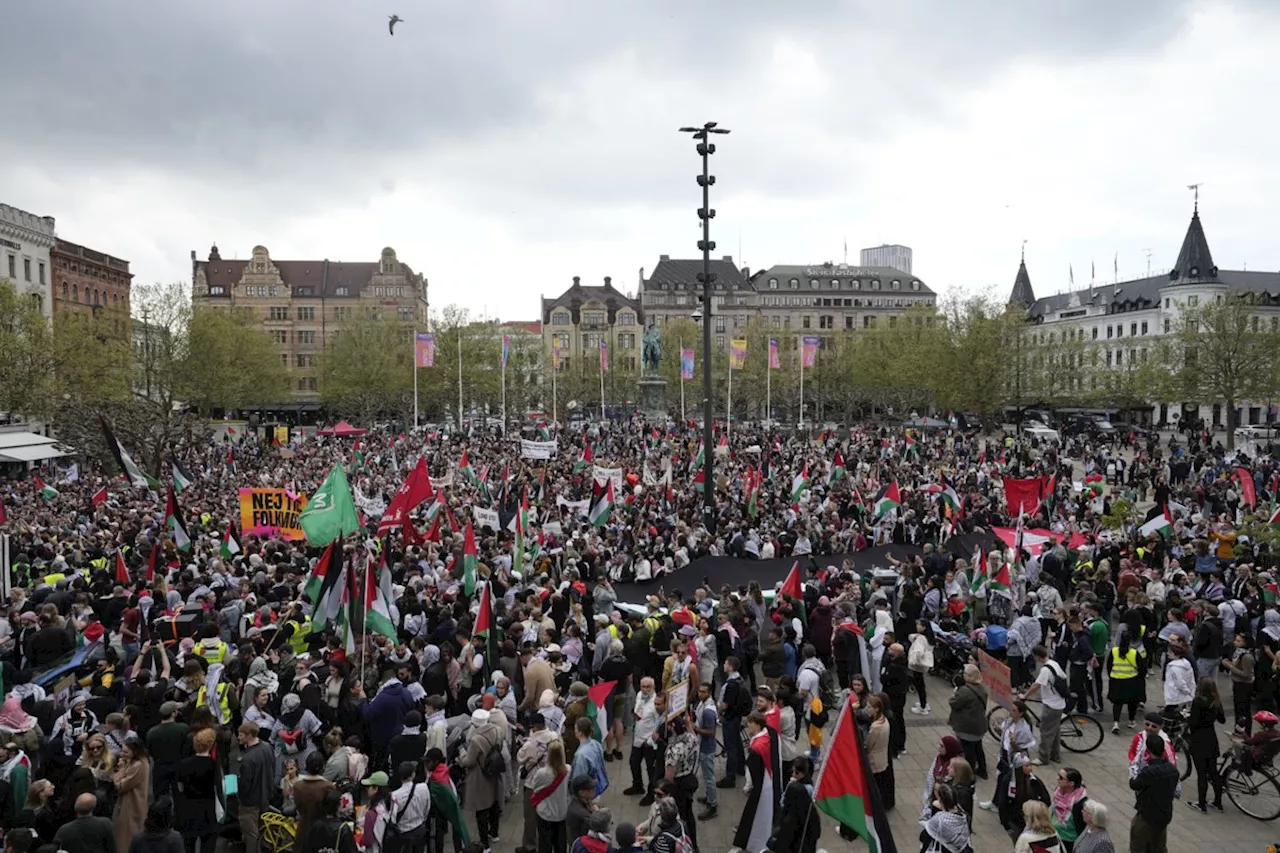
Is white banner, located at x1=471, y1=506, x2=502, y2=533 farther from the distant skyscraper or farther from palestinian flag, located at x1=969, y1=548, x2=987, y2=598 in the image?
the distant skyscraper

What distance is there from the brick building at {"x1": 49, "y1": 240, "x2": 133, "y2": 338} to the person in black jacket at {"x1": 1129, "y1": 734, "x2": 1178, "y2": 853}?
63.6 meters

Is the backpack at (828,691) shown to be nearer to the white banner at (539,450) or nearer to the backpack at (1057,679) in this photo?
the backpack at (1057,679)

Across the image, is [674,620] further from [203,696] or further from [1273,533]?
[1273,533]

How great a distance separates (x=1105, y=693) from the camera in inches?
527

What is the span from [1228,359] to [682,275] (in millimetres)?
67880

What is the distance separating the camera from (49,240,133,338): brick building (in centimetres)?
6456

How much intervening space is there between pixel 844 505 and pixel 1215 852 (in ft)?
50.0

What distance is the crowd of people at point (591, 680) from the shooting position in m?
7.83

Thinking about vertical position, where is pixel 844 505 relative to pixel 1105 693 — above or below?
above

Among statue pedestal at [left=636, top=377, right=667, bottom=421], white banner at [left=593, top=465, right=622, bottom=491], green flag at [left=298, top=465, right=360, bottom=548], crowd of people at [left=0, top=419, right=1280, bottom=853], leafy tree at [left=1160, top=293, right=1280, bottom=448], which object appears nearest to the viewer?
crowd of people at [left=0, top=419, right=1280, bottom=853]

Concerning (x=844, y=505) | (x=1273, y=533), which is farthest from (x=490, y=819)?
(x=844, y=505)

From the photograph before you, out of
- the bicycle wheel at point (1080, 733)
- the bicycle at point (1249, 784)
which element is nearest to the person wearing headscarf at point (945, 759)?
the bicycle at point (1249, 784)

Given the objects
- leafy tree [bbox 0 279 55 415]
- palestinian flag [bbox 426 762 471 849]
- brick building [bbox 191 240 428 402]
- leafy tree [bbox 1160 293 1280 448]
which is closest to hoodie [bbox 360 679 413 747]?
palestinian flag [bbox 426 762 471 849]

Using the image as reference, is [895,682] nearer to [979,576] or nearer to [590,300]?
[979,576]
